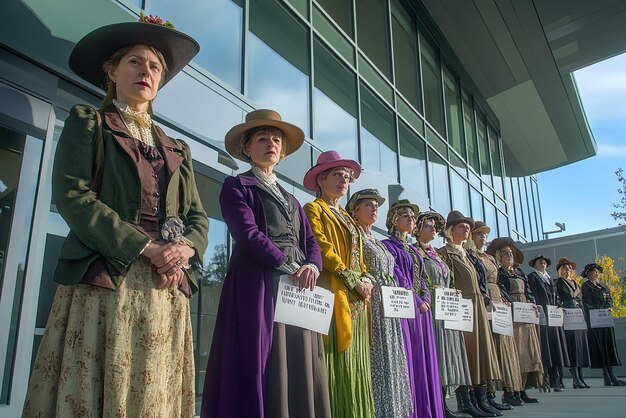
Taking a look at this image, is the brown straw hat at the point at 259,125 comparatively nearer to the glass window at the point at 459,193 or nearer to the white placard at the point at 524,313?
the white placard at the point at 524,313

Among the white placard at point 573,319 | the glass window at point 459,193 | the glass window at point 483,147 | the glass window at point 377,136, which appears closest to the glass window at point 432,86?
the glass window at point 459,193

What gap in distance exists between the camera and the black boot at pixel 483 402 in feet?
16.4

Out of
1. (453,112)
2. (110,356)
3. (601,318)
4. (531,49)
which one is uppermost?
(531,49)

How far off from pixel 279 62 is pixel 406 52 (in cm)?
484

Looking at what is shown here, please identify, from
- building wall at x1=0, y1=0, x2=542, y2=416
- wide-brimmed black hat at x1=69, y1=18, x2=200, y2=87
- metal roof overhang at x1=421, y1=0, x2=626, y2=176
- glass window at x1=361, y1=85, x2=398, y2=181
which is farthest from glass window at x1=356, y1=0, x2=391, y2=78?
wide-brimmed black hat at x1=69, y1=18, x2=200, y2=87

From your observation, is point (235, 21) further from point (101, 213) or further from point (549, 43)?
point (549, 43)

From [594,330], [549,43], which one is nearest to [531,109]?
[549,43]

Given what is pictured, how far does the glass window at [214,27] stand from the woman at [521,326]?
153 inches

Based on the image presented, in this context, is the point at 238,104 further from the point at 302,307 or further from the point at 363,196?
the point at 302,307

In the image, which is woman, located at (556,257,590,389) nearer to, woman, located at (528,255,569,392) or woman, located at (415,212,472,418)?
woman, located at (528,255,569,392)

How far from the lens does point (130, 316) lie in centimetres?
184

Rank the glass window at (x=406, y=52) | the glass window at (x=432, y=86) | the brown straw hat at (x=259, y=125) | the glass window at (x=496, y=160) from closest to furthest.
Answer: the brown straw hat at (x=259, y=125) < the glass window at (x=406, y=52) < the glass window at (x=432, y=86) < the glass window at (x=496, y=160)

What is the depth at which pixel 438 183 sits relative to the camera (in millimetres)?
9922

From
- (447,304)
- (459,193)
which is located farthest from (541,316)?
(459,193)
